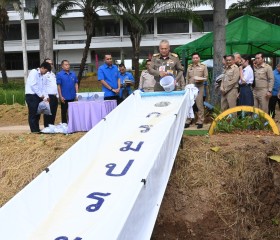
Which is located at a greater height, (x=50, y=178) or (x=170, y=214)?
(x=50, y=178)

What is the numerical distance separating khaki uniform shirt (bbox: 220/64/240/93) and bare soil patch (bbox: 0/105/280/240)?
2748 mm

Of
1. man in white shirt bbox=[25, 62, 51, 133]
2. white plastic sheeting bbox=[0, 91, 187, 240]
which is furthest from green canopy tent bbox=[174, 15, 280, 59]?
white plastic sheeting bbox=[0, 91, 187, 240]

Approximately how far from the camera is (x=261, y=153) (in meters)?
5.48

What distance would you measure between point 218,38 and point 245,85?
332cm

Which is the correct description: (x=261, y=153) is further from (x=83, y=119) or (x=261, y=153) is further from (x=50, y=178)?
(x=83, y=119)

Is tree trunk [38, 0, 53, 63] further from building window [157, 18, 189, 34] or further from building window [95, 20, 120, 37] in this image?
building window [95, 20, 120, 37]

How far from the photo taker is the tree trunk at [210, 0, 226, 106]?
11383mm

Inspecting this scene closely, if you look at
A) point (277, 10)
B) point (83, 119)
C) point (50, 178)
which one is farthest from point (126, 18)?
point (50, 178)

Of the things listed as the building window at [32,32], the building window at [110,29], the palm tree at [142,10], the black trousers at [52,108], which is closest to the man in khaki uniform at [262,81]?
the black trousers at [52,108]

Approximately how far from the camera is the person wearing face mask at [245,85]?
27.9ft

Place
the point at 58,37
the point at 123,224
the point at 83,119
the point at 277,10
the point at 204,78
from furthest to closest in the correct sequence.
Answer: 1. the point at 58,37
2. the point at 277,10
3. the point at 204,78
4. the point at 83,119
5. the point at 123,224

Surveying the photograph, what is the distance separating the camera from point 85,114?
7.59m

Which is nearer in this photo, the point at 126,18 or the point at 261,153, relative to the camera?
the point at 261,153

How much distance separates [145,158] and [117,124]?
125 cm
